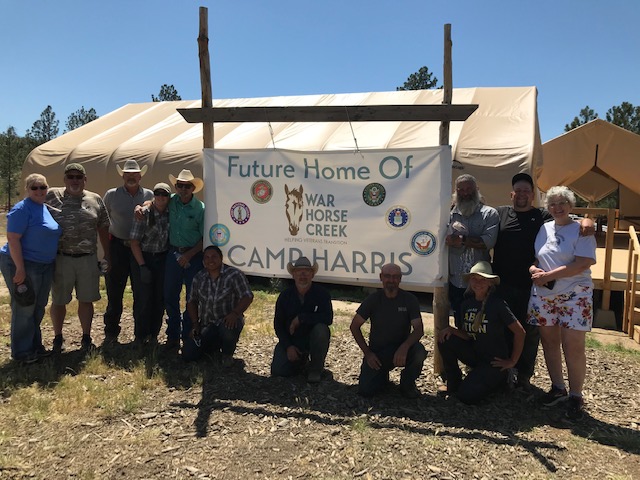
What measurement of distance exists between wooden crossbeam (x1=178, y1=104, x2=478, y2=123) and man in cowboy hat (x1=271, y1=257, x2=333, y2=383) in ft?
4.09

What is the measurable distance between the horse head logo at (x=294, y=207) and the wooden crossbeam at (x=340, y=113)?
632 millimetres

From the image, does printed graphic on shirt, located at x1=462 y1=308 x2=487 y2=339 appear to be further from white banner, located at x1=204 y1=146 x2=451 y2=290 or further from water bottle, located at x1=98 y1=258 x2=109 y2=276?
water bottle, located at x1=98 y1=258 x2=109 y2=276

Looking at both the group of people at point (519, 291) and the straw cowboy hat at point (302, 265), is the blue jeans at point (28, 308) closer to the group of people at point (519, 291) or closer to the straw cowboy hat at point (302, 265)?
the straw cowboy hat at point (302, 265)

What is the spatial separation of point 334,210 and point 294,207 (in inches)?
14.6

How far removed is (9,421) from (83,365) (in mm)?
1043

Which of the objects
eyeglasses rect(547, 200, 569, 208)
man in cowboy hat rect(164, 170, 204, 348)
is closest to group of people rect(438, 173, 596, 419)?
eyeglasses rect(547, 200, 569, 208)

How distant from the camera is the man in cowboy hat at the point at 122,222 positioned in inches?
189

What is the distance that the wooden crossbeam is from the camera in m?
3.95

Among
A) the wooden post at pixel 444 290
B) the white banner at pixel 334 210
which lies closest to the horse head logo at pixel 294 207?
the white banner at pixel 334 210

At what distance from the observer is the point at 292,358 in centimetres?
414

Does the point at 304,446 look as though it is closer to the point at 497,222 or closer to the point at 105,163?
the point at 497,222

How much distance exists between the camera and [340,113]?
165 inches

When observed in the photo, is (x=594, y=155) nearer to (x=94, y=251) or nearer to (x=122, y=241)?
(x=122, y=241)

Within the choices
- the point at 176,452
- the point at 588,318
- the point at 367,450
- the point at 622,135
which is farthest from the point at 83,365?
the point at 622,135
